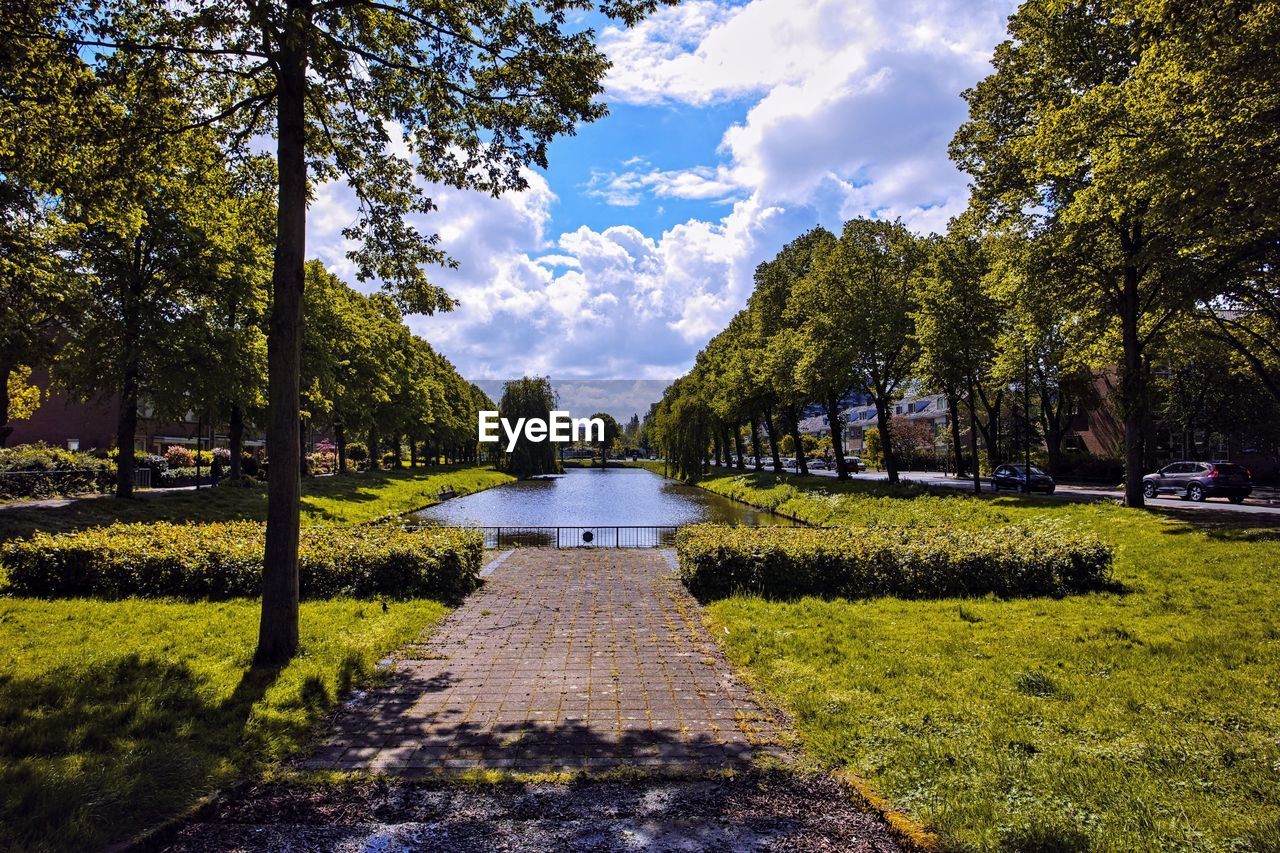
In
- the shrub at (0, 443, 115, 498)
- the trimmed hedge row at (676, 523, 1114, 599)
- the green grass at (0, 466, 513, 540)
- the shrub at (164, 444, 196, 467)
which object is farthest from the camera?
the shrub at (164, 444, 196, 467)

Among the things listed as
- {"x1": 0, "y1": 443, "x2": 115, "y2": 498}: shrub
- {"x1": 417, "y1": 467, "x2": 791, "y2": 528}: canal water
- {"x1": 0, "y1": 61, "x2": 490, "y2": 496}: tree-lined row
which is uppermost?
{"x1": 0, "y1": 61, "x2": 490, "y2": 496}: tree-lined row

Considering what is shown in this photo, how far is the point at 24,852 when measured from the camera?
11.1ft

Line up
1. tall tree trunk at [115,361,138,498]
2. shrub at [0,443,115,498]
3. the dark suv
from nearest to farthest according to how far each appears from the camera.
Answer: tall tree trunk at [115,361,138,498] → shrub at [0,443,115,498] → the dark suv

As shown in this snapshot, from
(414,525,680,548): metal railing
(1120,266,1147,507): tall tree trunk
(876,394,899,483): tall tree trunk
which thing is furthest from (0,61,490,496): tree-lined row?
(876,394,899,483): tall tree trunk

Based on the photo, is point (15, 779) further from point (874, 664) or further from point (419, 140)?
point (419, 140)

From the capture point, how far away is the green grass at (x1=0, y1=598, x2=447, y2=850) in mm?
3980

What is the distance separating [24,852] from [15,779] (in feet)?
3.65

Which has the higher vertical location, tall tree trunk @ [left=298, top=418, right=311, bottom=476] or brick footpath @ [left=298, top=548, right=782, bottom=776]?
tall tree trunk @ [left=298, top=418, right=311, bottom=476]

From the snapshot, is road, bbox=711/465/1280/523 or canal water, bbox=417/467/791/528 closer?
road, bbox=711/465/1280/523

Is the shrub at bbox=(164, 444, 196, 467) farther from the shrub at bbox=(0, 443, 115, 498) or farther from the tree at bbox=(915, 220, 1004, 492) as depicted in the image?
the tree at bbox=(915, 220, 1004, 492)

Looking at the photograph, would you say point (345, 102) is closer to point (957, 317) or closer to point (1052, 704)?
point (1052, 704)

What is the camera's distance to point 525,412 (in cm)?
6247

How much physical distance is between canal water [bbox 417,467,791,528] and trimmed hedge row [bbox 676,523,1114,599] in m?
13.2

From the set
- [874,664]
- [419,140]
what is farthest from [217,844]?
[419,140]
